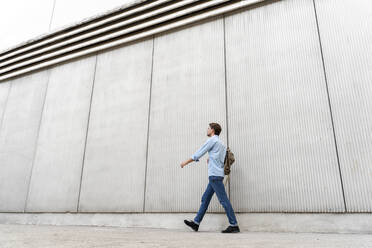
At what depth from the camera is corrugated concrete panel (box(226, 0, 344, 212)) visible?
4.68 metres

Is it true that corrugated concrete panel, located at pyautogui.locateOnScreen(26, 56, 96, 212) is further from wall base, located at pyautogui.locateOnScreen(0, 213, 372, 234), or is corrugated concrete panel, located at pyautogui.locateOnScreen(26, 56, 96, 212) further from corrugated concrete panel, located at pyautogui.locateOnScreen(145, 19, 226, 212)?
corrugated concrete panel, located at pyautogui.locateOnScreen(145, 19, 226, 212)

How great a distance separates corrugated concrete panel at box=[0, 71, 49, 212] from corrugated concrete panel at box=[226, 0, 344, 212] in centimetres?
565

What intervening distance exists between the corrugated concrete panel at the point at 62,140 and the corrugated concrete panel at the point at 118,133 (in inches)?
12.0

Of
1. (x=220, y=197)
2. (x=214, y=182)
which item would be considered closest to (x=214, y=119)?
(x=214, y=182)

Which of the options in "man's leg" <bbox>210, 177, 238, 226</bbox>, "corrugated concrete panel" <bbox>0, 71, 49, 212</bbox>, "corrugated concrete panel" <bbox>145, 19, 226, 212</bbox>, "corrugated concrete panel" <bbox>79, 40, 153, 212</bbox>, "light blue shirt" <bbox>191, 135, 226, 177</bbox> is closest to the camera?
"man's leg" <bbox>210, 177, 238, 226</bbox>

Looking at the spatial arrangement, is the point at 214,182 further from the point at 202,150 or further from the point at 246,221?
the point at 246,221

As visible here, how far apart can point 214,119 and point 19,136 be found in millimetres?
5926

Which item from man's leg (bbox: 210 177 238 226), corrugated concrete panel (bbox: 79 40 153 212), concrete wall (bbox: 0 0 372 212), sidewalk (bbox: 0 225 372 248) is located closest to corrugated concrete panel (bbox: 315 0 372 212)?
concrete wall (bbox: 0 0 372 212)

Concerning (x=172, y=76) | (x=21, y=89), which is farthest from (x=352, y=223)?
(x=21, y=89)

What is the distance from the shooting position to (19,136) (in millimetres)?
8039

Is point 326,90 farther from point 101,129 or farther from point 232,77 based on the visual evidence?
point 101,129

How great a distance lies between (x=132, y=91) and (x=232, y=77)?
8.21 feet

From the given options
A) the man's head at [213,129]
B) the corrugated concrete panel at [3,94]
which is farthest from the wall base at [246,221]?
the corrugated concrete panel at [3,94]

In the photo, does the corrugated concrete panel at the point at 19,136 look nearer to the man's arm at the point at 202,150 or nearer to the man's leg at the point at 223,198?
the man's arm at the point at 202,150
